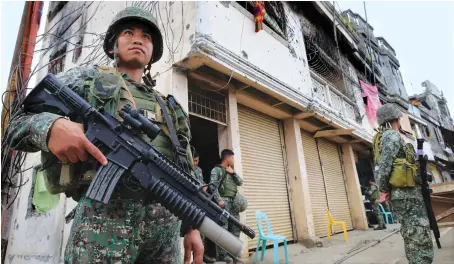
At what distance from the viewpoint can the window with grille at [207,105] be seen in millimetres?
4430

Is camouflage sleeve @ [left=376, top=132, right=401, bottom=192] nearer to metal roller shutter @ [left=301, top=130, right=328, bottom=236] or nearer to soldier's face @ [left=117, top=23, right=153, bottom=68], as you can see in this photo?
soldier's face @ [left=117, top=23, right=153, bottom=68]

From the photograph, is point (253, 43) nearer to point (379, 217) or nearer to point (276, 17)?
point (276, 17)

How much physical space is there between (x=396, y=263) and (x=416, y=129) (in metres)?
15.9

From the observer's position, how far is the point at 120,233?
109cm

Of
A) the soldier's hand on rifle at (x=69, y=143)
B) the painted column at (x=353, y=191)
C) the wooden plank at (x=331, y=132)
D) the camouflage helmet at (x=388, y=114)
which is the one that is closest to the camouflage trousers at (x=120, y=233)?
the soldier's hand on rifle at (x=69, y=143)

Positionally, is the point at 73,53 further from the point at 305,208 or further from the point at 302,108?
the point at 305,208

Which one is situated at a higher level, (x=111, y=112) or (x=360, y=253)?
(x=111, y=112)

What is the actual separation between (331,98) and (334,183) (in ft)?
8.51

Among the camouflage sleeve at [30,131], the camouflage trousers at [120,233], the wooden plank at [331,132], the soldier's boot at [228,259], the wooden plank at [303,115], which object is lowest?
the soldier's boot at [228,259]

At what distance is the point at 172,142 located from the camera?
1.44m

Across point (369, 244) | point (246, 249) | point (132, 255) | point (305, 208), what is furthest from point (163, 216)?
point (369, 244)

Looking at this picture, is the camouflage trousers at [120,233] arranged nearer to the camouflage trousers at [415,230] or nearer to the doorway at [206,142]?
the camouflage trousers at [415,230]

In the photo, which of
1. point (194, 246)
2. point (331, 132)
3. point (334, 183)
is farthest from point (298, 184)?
point (194, 246)

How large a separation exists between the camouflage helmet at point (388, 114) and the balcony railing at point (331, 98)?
10.2ft
